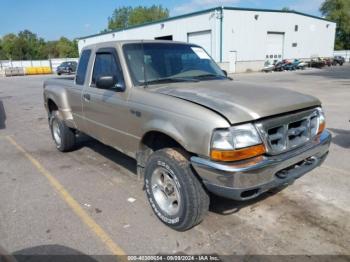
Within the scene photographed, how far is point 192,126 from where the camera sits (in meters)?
2.99

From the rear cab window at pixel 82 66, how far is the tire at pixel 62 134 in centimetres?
112

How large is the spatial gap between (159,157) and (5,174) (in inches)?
130

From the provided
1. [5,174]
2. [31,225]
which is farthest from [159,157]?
[5,174]

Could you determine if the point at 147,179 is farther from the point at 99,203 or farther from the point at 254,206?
the point at 254,206

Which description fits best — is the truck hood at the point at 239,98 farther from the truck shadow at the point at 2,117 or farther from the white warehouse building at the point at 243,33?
the white warehouse building at the point at 243,33

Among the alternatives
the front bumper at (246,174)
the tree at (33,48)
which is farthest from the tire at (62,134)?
the tree at (33,48)

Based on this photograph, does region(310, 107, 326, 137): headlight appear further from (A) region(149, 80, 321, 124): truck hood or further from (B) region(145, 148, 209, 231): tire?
(B) region(145, 148, 209, 231): tire

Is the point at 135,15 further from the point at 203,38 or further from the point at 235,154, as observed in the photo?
the point at 235,154

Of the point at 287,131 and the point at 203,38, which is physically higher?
the point at 203,38

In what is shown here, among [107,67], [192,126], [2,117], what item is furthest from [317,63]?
[192,126]

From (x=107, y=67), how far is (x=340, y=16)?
84.2 meters

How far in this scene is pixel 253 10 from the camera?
125 feet

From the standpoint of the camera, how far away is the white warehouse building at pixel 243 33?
35772 millimetres

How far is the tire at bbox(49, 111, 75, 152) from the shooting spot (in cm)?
608
